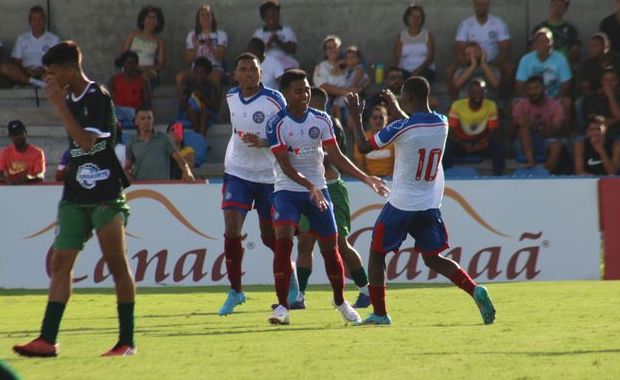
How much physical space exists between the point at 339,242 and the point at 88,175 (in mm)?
4819

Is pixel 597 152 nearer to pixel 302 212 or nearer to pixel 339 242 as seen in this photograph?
pixel 339 242

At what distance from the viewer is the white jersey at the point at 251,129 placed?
13141 millimetres

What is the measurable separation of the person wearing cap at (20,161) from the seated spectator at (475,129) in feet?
19.6

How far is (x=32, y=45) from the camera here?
2377cm

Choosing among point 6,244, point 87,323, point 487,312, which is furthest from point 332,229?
point 6,244

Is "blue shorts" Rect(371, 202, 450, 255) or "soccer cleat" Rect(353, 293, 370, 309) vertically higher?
"blue shorts" Rect(371, 202, 450, 255)

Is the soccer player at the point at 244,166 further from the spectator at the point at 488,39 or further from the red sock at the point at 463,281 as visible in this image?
the spectator at the point at 488,39

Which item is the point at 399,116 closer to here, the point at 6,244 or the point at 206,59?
the point at 6,244

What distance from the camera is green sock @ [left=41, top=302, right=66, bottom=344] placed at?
932 cm

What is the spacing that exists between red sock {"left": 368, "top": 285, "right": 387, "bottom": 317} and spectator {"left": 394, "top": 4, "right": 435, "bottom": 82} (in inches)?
436

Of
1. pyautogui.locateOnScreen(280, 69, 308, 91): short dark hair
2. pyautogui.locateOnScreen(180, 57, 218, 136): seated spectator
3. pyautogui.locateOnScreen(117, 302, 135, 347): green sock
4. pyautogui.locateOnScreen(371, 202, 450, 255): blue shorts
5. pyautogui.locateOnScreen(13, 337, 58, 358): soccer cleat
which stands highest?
pyautogui.locateOnScreen(280, 69, 308, 91): short dark hair

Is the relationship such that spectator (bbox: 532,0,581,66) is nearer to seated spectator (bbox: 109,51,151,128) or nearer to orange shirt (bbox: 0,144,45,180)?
seated spectator (bbox: 109,51,151,128)

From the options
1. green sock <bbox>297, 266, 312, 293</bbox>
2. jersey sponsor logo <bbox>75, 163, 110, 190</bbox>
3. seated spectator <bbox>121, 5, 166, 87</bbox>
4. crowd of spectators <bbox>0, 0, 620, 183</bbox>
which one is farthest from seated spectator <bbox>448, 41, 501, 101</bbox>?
jersey sponsor logo <bbox>75, 163, 110, 190</bbox>

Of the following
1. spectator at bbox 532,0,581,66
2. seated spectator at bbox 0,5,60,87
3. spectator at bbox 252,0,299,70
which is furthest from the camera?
seated spectator at bbox 0,5,60,87
